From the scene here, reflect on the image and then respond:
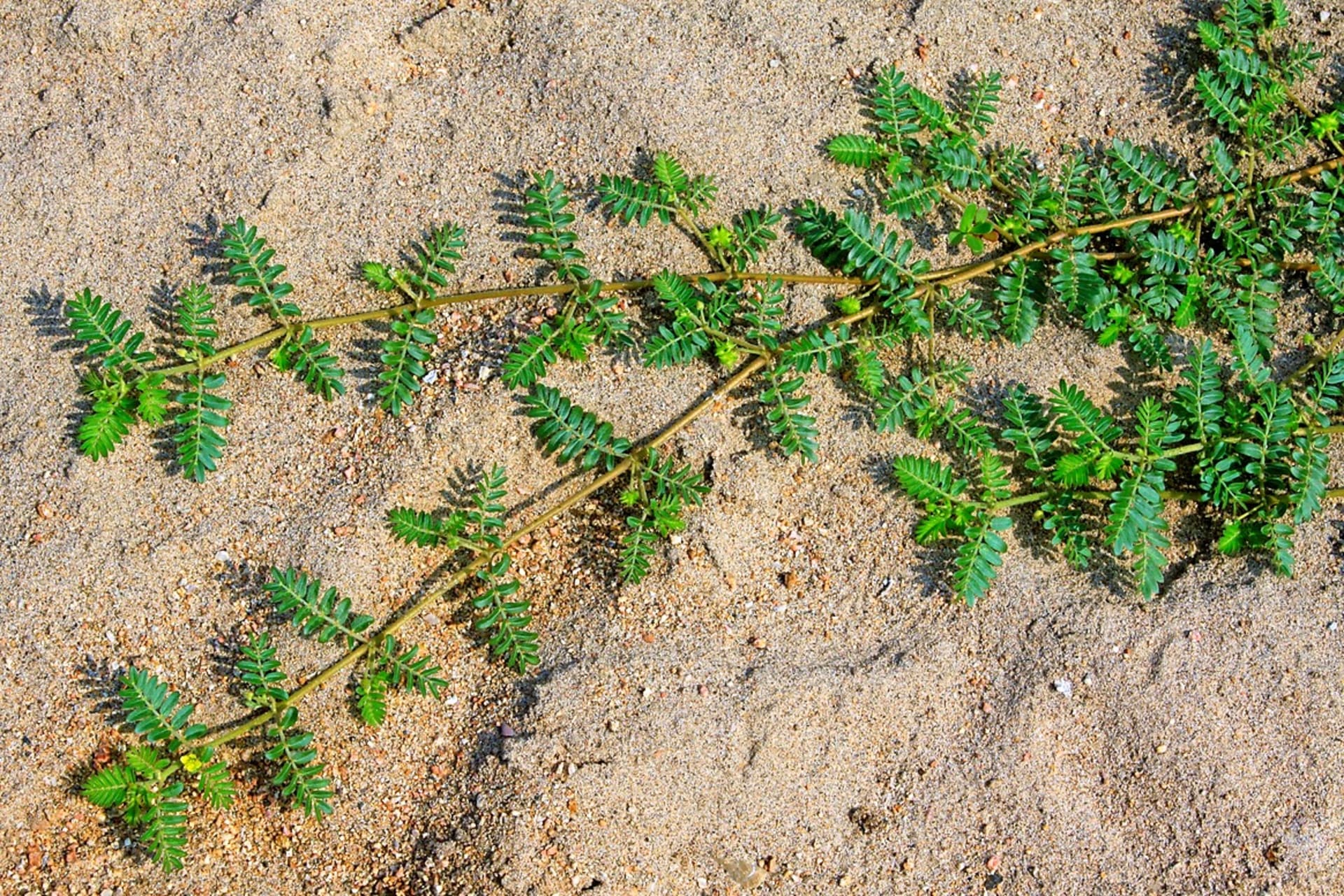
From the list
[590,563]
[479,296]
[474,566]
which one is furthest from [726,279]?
[474,566]

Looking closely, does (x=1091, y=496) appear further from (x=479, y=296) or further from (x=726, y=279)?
(x=479, y=296)

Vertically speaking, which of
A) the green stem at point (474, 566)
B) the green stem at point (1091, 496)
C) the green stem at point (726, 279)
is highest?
the green stem at point (726, 279)

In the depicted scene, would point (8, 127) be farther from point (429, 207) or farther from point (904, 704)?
point (904, 704)

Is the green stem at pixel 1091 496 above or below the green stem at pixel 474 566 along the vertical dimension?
below

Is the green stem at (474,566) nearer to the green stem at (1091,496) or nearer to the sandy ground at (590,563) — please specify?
the sandy ground at (590,563)

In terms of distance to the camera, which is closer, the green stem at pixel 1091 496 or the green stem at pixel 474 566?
the green stem at pixel 474 566

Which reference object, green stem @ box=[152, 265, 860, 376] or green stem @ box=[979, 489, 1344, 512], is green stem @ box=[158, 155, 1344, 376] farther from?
green stem @ box=[979, 489, 1344, 512]

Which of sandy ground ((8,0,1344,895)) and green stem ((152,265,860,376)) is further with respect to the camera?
green stem ((152,265,860,376))

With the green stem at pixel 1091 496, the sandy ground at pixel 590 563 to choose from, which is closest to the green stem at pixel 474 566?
the sandy ground at pixel 590 563

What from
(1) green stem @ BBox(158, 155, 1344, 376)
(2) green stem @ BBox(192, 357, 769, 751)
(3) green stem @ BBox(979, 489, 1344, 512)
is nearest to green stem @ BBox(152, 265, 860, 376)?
(1) green stem @ BBox(158, 155, 1344, 376)

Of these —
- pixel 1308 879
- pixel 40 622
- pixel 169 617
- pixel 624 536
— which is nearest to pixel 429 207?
pixel 624 536
